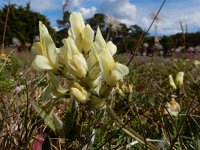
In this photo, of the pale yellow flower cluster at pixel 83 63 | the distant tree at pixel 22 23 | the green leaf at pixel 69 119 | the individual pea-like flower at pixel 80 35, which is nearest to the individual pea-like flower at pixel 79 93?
the pale yellow flower cluster at pixel 83 63

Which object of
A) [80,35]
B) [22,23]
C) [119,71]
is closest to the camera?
[119,71]

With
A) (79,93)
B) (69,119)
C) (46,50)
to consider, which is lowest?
(69,119)

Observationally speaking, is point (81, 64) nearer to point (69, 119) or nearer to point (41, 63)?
point (41, 63)

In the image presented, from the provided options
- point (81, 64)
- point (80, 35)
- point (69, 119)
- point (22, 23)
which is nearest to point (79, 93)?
point (81, 64)

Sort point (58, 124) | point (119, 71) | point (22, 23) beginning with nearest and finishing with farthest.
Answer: point (119, 71)
point (58, 124)
point (22, 23)

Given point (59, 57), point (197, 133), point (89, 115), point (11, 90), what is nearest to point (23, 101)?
point (11, 90)

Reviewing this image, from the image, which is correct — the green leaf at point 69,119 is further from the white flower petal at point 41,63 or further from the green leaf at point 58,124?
the white flower petal at point 41,63

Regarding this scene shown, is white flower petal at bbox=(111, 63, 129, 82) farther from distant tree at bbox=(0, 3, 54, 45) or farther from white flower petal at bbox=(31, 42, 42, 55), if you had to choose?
distant tree at bbox=(0, 3, 54, 45)
